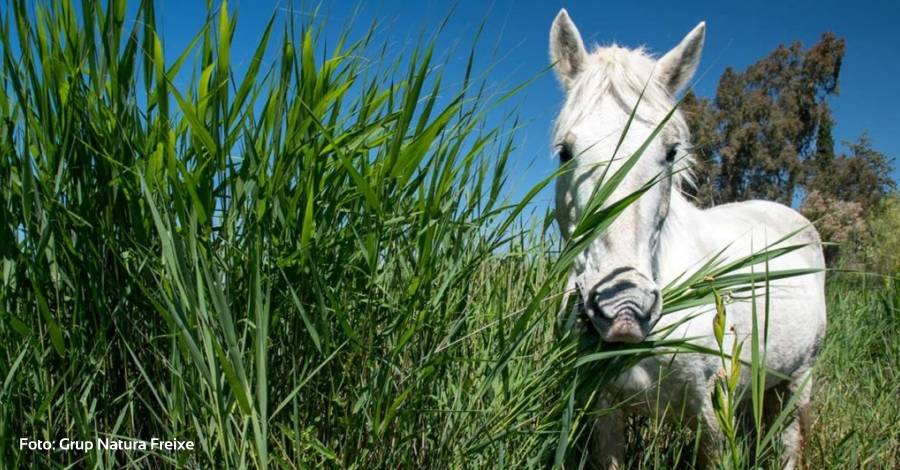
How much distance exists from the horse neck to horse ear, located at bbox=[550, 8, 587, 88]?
2.42 feet

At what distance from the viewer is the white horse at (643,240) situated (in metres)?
1.79

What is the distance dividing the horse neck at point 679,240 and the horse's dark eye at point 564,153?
Result: 0.56m

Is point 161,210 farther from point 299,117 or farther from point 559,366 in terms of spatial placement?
point 559,366

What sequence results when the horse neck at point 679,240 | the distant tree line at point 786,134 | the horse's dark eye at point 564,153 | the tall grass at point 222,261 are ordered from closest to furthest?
the tall grass at point 222,261 < the horse's dark eye at point 564,153 < the horse neck at point 679,240 < the distant tree line at point 786,134

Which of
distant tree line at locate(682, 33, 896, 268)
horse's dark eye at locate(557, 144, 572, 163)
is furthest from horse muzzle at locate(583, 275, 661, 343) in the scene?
distant tree line at locate(682, 33, 896, 268)

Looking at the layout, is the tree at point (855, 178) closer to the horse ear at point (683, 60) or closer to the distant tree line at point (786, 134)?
the distant tree line at point (786, 134)

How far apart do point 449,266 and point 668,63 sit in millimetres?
1577

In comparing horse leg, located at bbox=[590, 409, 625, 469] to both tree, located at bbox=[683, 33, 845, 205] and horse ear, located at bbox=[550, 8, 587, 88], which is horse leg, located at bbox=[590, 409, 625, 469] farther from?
tree, located at bbox=[683, 33, 845, 205]

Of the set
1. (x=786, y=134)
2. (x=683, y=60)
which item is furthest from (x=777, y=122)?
(x=683, y=60)

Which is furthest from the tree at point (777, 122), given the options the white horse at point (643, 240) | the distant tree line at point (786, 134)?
the white horse at point (643, 240)

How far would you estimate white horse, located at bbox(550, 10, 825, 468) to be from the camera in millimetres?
1787

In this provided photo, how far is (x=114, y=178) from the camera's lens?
144cm

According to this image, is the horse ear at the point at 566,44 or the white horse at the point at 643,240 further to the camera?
the horse ear at the point at 566,44

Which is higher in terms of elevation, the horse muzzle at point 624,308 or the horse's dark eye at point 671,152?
the horse's dark eye at point 671,152
